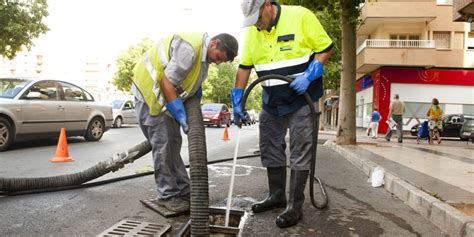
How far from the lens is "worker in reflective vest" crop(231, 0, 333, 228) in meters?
3.42

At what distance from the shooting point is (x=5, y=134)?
814 cm

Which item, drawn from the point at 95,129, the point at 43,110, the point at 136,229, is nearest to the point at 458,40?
the point at 95,129

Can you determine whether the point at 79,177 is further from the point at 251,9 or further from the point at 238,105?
the point at 251,9

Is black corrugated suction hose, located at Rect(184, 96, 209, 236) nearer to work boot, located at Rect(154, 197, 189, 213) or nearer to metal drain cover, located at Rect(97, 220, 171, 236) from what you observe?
metal drain cover, located at Rect(97, 220, 171, 236)

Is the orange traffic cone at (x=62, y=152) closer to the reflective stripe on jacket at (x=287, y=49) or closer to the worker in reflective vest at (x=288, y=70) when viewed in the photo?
the worker in reflective vest at (x=288, y=70)

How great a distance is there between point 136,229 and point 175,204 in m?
0.61

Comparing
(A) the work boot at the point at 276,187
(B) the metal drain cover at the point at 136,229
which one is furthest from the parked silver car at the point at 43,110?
(A) the work boot at the point at 276,187

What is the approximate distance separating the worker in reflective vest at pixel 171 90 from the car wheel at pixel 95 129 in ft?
24.3

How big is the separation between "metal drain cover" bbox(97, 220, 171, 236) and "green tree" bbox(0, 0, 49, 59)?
1717cm

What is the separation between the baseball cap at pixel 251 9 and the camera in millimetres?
3398

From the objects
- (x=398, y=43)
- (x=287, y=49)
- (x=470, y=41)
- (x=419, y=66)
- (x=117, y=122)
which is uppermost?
(x=470, y=41)

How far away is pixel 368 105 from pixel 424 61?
18.7 feet

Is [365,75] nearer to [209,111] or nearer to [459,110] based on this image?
[459,110]

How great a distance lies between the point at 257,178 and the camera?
553 cm
